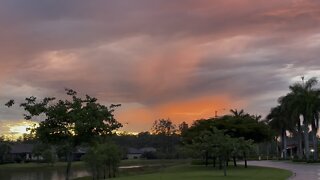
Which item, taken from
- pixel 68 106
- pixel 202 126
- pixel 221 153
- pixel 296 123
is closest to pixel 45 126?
pixel 68 106

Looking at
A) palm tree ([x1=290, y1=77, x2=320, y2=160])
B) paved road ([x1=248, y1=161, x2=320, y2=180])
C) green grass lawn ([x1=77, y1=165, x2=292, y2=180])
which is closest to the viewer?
paved road ([x1=248, y1=161, x2=320, y2=180])

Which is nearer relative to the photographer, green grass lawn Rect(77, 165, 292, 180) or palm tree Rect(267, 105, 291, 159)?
green grass lawn Rect(77, 165, 292, 180)

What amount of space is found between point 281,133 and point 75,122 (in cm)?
9383

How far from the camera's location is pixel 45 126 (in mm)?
29062

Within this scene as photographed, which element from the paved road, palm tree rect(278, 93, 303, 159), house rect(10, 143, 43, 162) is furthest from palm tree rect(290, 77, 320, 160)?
house rect(10, 143, 43, 162)

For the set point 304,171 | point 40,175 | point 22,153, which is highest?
point 22,153

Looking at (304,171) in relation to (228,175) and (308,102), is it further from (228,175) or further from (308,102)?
(308,102)

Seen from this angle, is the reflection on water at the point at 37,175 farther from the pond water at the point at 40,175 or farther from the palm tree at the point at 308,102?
the palm tree at the point at 308,102

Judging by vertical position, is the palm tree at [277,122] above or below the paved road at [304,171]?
above

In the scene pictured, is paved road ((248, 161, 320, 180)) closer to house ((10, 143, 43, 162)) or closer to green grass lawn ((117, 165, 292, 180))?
green grass lawn ((117, 165, 292, 180))

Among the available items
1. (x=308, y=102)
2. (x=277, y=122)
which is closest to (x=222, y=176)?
(x=308, y=102)

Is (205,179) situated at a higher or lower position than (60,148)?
lower

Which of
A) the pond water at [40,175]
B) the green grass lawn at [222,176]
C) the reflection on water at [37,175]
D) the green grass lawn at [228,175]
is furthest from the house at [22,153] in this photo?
the green grass lawn at [228,175]

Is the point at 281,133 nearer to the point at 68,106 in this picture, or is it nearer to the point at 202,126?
the point at 202,126
